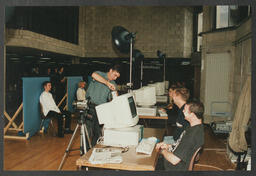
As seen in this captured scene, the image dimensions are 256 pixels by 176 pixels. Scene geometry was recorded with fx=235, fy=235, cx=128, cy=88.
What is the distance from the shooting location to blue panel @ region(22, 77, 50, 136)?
471 cm

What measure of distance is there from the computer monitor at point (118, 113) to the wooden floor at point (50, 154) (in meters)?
1.57

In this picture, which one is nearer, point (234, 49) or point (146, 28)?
point (234, 49)

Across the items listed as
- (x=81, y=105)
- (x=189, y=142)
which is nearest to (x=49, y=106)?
(x=81, y=105)

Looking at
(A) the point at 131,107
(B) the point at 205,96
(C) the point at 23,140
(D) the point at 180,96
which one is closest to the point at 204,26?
(B) the point at 205,96

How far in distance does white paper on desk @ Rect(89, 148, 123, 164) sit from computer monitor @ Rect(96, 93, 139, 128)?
316 mm

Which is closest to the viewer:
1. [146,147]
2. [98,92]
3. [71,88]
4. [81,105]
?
[146,147]

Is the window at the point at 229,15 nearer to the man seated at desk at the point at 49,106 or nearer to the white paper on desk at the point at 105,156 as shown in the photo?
the man seated at desk at the point at 49,106

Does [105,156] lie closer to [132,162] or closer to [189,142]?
[132,162]

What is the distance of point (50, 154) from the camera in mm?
4160

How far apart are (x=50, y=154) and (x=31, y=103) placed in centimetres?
130

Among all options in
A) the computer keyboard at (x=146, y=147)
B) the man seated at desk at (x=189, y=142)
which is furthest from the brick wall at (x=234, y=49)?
the computer keyboard at (x=146, y=147)

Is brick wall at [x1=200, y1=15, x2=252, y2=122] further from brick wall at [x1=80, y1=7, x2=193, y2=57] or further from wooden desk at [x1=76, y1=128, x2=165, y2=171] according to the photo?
brick wall at [x1=80, y1=7, x2=193, y2=57]

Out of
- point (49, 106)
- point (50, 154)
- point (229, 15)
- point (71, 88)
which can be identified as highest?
point (229, 15)

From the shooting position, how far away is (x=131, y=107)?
2496mm
